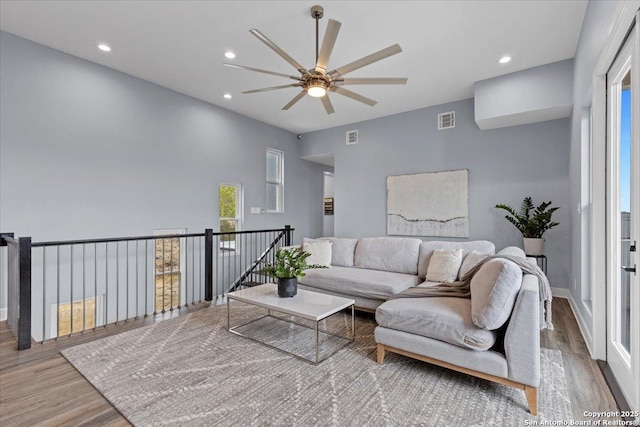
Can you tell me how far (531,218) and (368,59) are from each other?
12.4ft

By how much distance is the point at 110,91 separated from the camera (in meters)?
4.25

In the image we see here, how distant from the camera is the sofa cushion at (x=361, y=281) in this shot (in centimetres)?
338

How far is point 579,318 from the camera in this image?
330 centimetres

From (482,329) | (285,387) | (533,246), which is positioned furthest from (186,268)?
(533,246)

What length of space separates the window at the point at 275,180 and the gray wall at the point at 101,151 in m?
0.72

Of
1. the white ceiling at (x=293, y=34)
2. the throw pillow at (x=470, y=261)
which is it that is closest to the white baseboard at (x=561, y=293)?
the throw pillow at (x=470, y=261)

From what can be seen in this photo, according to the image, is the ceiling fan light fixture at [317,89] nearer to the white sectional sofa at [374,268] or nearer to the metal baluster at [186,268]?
the white sectional sofa at [374,268]

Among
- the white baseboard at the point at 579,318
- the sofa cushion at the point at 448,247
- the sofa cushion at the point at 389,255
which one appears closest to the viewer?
the white baseboard at the point at 579,318

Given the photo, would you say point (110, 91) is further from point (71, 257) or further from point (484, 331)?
point (484, 331)

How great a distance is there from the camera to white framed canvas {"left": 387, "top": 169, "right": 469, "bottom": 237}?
17.2 feet

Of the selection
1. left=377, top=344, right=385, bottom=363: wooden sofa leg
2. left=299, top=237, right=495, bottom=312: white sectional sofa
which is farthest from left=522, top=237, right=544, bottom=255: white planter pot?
left=377, top=344, right=385, bottom=363: wooden sofa leg

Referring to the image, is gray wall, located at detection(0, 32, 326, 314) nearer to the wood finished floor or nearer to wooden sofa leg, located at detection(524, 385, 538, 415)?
the wood finished floor

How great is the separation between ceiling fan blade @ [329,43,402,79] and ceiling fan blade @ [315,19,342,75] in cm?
13

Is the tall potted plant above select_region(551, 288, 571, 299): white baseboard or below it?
above
